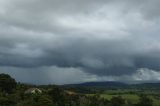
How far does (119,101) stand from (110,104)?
637 cm

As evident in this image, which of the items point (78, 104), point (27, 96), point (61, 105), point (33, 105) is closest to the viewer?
point (33, 105)

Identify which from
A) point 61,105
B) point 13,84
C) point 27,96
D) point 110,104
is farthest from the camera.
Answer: point 110,104

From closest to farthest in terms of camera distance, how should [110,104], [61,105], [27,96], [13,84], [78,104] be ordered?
[27,96]
[61,105]
[13,84]
[78,104]
[110,104]

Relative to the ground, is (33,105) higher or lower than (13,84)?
lower

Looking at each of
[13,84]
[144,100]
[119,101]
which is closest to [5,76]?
[13,84]

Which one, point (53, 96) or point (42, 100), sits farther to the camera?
point (53, 96)

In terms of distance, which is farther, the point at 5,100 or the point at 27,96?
the point at 27,96

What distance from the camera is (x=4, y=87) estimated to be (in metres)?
145

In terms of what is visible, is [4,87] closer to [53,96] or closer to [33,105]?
[53,96]

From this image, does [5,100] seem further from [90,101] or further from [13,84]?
[90,101]

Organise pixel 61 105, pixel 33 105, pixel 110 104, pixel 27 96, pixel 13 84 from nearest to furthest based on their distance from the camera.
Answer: pixel 33 105
pixel 27 96
pixel 61 105
pixel 13 84
pixel 110 104

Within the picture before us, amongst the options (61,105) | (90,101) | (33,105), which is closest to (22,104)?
(33,105)

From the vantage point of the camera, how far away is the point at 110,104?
171 m

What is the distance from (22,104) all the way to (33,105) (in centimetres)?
359
